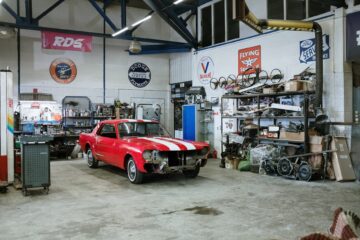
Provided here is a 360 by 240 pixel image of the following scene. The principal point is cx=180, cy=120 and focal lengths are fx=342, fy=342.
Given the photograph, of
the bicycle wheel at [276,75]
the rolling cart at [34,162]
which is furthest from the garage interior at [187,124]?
the bicycle wheel at [276,75]

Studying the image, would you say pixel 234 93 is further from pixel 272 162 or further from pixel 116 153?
pixel 116 153

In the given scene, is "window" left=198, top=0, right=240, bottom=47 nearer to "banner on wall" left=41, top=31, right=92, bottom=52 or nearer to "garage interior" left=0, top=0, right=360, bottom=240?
"garage interior" left=0, top=0, right=360, bottom=240

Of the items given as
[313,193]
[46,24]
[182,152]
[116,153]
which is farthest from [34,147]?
[46,24]

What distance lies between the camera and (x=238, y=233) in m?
4.00

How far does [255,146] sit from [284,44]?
9.27ft

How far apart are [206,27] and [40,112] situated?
638cm

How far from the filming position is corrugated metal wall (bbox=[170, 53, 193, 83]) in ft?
45.3

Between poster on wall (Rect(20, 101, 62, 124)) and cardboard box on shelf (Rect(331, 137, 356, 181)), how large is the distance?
8479 mm

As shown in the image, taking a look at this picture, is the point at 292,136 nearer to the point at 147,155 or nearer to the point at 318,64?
the point at 318,64

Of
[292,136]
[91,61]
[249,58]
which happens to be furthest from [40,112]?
[292,136]

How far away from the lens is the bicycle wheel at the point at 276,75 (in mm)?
9133

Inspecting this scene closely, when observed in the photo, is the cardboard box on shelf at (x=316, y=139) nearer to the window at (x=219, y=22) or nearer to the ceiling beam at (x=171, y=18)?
the window at (x=219, y=22)

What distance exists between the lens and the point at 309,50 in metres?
8.41

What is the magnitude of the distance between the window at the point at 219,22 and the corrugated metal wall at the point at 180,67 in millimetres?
2167
